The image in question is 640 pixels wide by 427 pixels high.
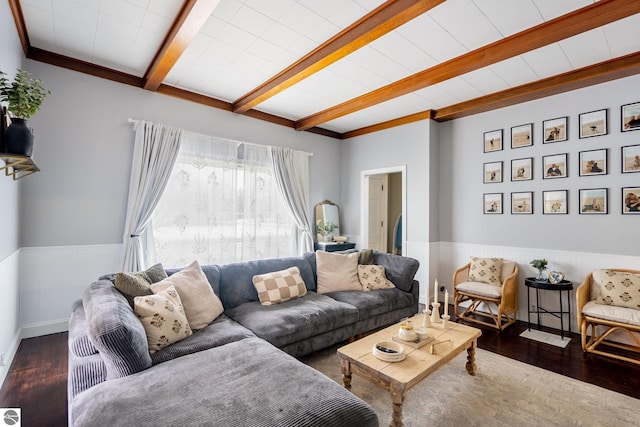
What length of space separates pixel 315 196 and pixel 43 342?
396cm

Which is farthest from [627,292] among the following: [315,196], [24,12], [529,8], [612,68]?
[24,12]

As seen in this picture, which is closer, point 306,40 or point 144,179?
point 306,40

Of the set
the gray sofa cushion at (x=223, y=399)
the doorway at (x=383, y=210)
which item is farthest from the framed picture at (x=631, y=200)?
the gray sofa cushion at (x=223, y=399)

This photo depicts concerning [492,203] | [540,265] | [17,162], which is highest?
[17,162]

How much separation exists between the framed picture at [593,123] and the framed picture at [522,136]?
495 mm

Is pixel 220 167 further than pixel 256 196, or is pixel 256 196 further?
pixel 256 196

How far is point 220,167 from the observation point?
168 inches

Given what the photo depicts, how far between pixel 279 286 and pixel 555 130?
374cm

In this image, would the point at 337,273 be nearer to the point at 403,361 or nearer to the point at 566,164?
the point at 403,361

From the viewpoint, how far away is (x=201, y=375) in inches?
62.1

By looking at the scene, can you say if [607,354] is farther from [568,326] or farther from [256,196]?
[256,196]

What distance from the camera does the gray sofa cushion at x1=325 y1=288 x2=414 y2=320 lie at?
3.11 metres

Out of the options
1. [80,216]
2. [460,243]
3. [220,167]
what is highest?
[220,167]

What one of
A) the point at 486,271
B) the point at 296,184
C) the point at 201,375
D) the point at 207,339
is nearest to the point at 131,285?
the point at 207,339
